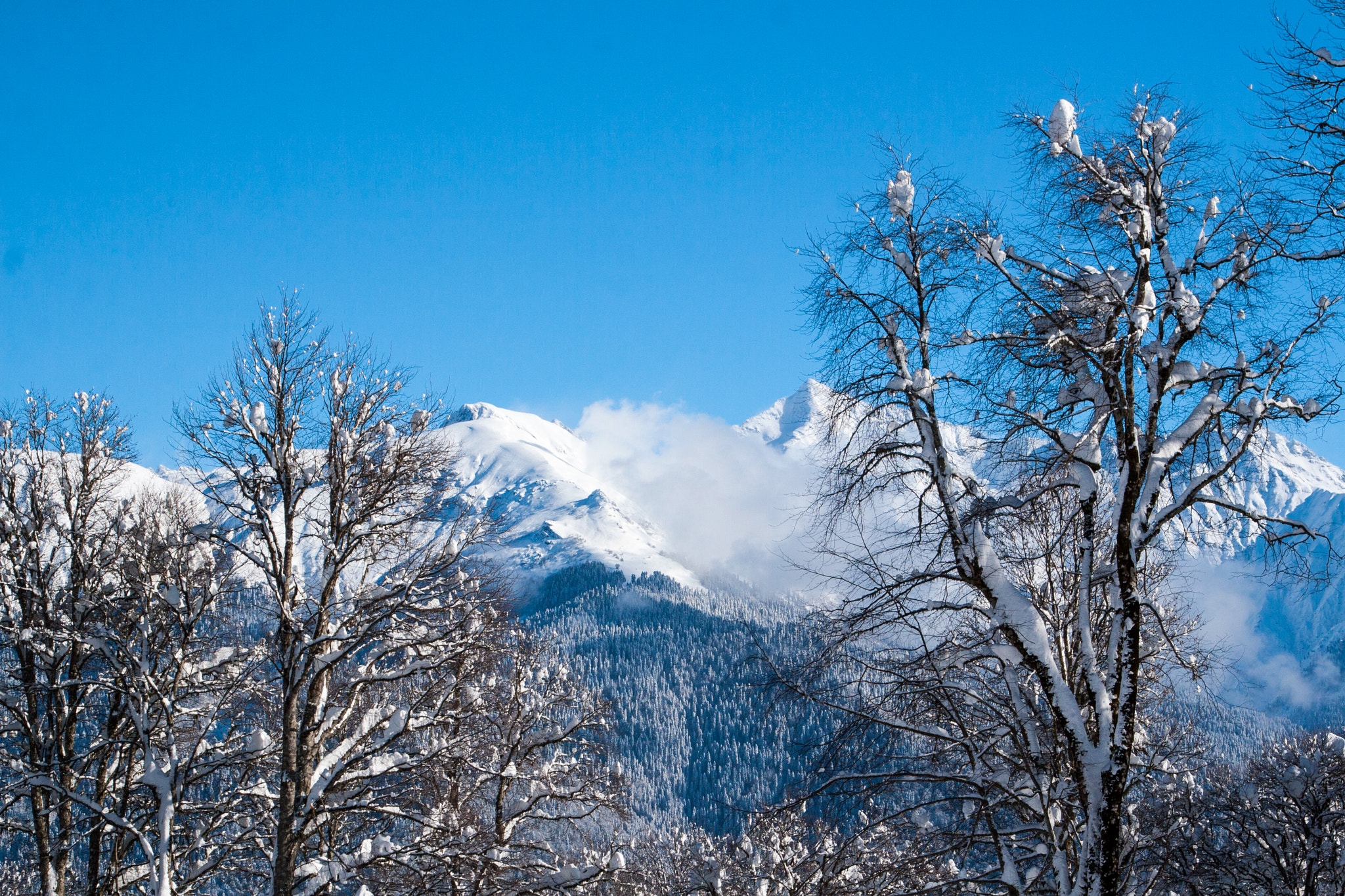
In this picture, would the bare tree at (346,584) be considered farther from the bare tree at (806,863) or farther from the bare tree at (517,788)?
the bare tree at (806,863)

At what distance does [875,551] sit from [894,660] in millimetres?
1078

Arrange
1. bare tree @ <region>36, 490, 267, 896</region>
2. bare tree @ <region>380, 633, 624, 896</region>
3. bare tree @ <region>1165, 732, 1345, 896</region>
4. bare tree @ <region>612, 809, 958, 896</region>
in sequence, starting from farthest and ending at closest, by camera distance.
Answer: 1. bare tree @ <region>1165, 732, 1345, 896</region>
2. bare tree @ <region>380, 633, 624, 896</region>
3. bare tree @ <region>36, 490, 267, 896</region>
4. bare tree @ <region>612, 809, 958, 896</region>

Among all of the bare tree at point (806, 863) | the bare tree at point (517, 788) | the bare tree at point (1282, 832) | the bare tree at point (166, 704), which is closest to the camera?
the bare tree at point (806, 863)

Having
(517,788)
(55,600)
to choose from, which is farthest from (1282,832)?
(55,600)

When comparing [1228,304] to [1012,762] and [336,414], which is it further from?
[336,414]

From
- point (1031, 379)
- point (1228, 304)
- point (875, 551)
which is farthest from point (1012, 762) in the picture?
point (1228, 304)

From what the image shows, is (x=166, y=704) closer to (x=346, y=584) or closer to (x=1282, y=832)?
(x=346, y=584)

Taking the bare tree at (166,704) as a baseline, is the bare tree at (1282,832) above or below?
below

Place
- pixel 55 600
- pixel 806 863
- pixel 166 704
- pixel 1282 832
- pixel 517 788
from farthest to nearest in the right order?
1. pixel 1282 832
2. pixel 517 788
3. pixel 806 863
4. pixel 55 600
5. pixel 166 704

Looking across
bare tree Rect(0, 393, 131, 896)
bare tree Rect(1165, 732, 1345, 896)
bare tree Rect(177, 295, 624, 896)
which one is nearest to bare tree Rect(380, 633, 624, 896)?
bare tree Rect(177, 295, 624, 896)

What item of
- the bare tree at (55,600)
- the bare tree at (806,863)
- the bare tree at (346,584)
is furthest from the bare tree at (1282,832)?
the bare tree at (55,600)

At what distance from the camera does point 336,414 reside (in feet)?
31.7

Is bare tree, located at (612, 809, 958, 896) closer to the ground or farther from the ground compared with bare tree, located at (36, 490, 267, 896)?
closer to the ground

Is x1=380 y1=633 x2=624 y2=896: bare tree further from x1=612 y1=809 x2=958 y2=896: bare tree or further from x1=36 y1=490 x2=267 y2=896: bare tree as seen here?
x1=36 y1=490 x2=267 y2=896: bare tree
